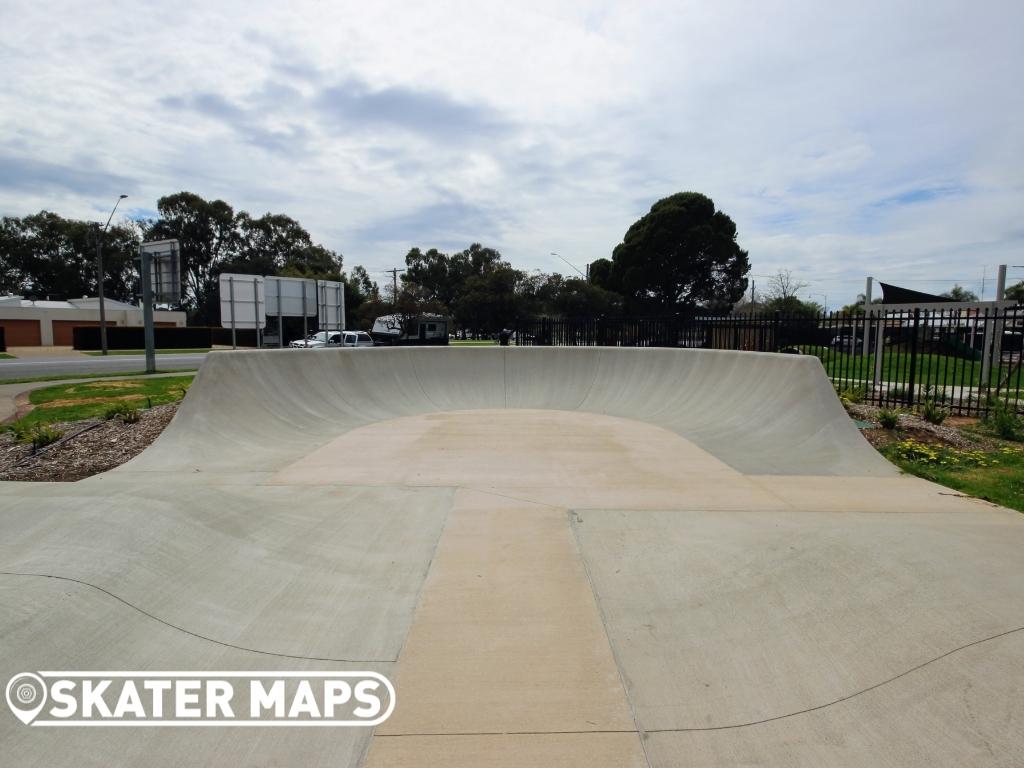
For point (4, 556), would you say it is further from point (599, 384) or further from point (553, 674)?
point (599, 384)

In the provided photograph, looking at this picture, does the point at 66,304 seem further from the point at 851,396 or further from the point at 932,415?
the point at 932,415

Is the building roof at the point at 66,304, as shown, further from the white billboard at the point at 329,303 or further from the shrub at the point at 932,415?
the shrub at the point at 932,415

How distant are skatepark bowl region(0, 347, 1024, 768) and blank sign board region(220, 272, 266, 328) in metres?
11.3

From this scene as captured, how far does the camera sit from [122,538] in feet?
12.7

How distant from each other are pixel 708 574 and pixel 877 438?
5.85 meters

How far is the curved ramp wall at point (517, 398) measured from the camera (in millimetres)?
7746

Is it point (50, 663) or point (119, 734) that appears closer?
point (119, 734)

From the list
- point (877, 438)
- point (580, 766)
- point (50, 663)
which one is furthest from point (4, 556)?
point (877, 438)

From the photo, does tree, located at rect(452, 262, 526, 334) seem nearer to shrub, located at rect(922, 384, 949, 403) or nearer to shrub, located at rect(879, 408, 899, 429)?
shrub, located at rect(922, 384, 949, 403)

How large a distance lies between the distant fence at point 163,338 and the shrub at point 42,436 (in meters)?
40.3

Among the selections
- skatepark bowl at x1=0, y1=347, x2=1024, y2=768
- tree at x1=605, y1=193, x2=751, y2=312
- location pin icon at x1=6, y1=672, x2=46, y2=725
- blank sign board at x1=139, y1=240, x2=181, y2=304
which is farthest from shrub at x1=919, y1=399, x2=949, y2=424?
tree at x1=605, y1=193, x2=751, y2=312

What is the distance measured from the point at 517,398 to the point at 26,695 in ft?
36.9

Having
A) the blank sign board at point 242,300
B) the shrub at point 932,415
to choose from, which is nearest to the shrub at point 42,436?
the blank sign board at point 242,300

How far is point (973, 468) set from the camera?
7.11 meters
